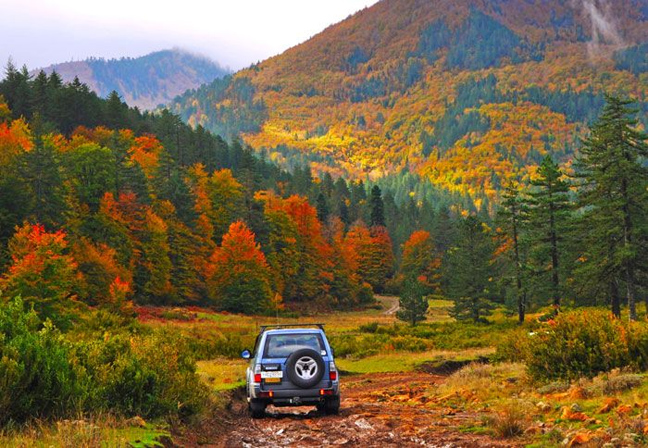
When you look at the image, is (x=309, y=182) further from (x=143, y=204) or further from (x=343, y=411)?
(x=343, y=411)

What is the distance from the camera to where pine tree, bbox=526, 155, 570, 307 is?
51500mm

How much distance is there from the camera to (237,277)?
75625 millimetres

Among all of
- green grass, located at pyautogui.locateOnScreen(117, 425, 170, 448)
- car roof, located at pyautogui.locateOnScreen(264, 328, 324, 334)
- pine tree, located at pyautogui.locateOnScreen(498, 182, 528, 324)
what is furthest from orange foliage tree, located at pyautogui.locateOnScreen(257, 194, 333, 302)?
green grass, located at pyautogui.locateOnScreen(117, 425, 170, 448)

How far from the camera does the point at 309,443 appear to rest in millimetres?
11469

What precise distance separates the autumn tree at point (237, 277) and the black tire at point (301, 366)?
201ft

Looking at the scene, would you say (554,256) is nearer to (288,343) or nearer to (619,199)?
(619,199)

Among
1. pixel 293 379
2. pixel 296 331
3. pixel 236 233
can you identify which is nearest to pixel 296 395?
pixel 293 379

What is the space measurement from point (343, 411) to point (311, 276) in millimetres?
77259

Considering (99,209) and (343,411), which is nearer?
(343,411)

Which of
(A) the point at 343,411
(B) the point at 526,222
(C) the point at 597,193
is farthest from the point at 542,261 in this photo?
(A) the point at 343,411

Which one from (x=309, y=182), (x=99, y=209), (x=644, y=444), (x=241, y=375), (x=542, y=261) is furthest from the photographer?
(x=309, y=182)

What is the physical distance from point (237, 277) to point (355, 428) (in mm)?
63690

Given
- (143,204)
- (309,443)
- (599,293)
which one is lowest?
(599,293)

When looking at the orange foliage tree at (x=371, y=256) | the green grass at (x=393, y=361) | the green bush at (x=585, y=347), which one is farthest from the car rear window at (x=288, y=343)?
the orange foliage tree at (x=371, y=256)
